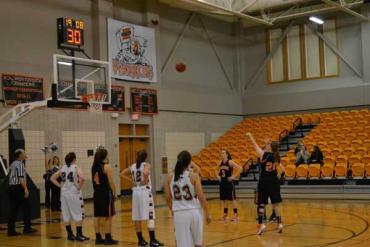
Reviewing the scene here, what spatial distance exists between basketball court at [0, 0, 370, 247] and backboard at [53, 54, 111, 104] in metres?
0.07

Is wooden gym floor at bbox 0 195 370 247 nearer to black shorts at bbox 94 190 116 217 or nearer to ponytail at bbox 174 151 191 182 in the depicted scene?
black shorts at bbox 94 190 116 217

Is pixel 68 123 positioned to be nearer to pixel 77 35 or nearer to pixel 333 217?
pixel 77 35

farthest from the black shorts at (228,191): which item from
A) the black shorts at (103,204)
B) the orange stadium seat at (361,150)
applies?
the orange stadium seat at (361,150)

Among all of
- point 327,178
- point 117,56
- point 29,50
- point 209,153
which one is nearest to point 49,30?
point 29,50

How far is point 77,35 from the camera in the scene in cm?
1462

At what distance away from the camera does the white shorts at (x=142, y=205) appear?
30.4ft

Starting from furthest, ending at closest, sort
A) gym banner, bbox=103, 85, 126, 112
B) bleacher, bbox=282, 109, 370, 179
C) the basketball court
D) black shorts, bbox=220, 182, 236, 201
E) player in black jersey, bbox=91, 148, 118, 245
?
1. gym banner, bbox=103, 85, 126, 112
2. bleacher, bbox=282, 109, 370, 179
3. the basketball court
4. black shorts, bbox=220, 182, 236, 201
5. player in black jersey, bbox=91, 148, 118, 245

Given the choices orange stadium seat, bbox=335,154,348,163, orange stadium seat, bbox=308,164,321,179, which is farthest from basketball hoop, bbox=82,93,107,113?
orange stadium seat, bbox=335,154,348,163

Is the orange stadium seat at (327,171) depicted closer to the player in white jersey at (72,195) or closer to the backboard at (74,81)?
the backboard at (74,81)

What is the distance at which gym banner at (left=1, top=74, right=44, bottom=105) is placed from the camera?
17.6 m

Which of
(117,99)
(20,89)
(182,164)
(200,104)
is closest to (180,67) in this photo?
(200,104)

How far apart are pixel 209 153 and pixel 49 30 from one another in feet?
30.1

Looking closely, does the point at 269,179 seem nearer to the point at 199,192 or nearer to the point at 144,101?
the point at 199,192

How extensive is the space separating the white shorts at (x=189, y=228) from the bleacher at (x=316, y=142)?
13393 millimetres
